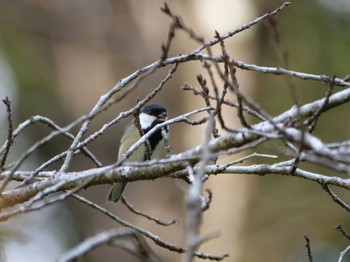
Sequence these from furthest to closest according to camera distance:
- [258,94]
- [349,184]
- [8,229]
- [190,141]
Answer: [258,94]
[190,141]
[349,184]
[8,229]

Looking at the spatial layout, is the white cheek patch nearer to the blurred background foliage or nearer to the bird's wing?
the bird's wing

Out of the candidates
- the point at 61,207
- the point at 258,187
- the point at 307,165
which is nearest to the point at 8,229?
the point at 258,187

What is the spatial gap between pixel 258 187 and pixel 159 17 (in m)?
2.02

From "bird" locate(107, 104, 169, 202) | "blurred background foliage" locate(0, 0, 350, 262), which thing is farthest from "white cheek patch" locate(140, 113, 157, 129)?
"blurred background foliage" locate(0, 0, 350, 262)

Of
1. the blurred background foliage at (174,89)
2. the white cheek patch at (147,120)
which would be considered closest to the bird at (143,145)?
the white cheek patch at (147,120)

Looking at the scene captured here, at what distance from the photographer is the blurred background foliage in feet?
23.0

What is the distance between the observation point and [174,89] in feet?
23.7

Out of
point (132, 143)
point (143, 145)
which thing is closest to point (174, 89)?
point (132, 143)

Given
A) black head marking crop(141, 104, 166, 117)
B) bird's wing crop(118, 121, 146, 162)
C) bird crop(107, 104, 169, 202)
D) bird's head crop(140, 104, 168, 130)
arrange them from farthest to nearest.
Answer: black head marking crop(141, 104, 166, 117)
bird's head crop(140, 104, 168, 130)
bird's wing crop(118, 121, 146, 162)
bird crop(107, 104, 169, 202)

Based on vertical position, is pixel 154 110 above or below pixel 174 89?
below

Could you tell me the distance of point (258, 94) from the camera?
757cm

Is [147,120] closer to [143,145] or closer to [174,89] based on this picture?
[143,145]

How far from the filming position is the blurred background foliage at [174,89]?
7020 millimetres

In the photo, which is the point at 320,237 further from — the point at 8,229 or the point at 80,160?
the point at 8,229
